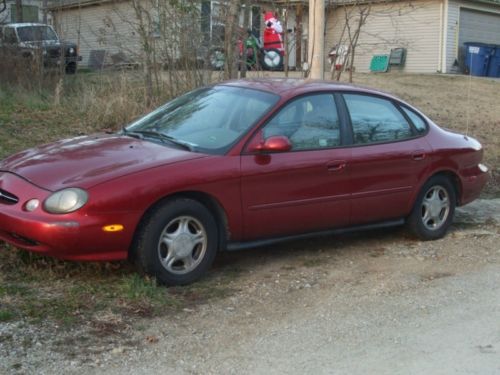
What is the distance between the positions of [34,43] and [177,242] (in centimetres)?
998

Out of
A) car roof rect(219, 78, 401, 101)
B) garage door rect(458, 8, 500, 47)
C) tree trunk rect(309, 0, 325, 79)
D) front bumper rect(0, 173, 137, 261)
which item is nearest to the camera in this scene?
front bumper rect(0, 173, 137, 261)

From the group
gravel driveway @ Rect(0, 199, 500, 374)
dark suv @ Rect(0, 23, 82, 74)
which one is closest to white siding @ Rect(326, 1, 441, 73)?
dark suv @ Rect(0, 23, 82, 74)

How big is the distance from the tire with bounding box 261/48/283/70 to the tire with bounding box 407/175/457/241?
1620 cm

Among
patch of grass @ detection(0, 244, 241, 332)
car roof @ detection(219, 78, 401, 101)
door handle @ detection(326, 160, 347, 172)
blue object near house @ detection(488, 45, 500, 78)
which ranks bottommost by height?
patch of grass @ detection(0, 244, 241, 332)

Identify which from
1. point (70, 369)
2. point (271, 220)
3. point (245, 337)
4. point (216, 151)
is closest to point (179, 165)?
point (216, 151)

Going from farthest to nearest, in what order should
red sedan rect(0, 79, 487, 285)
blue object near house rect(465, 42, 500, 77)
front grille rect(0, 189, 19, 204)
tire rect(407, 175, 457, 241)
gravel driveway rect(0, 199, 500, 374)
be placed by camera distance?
blue object near house rect(465, 42, 500, 77)
tire rect(407, 175, 457, 241)
front grille rect(0, 189, 19, 204)
red sedan rect(0, 79, 487, 285)
gravel driveway rect(0, 199, 500, 374)

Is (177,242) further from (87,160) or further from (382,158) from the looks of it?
(382,158)

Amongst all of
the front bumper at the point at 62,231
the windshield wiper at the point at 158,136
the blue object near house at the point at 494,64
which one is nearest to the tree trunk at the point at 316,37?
the windshield wiper at the point at 158,136

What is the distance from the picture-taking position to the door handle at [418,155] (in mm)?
6676

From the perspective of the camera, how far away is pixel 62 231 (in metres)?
4.80

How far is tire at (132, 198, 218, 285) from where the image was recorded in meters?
5.11

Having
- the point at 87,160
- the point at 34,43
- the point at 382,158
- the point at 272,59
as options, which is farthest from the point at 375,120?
the point at 272,59

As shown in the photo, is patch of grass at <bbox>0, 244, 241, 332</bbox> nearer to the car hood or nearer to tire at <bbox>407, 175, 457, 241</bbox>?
the car hood

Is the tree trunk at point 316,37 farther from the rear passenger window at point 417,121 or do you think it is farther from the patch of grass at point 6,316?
the patch of grass at point 6,316
